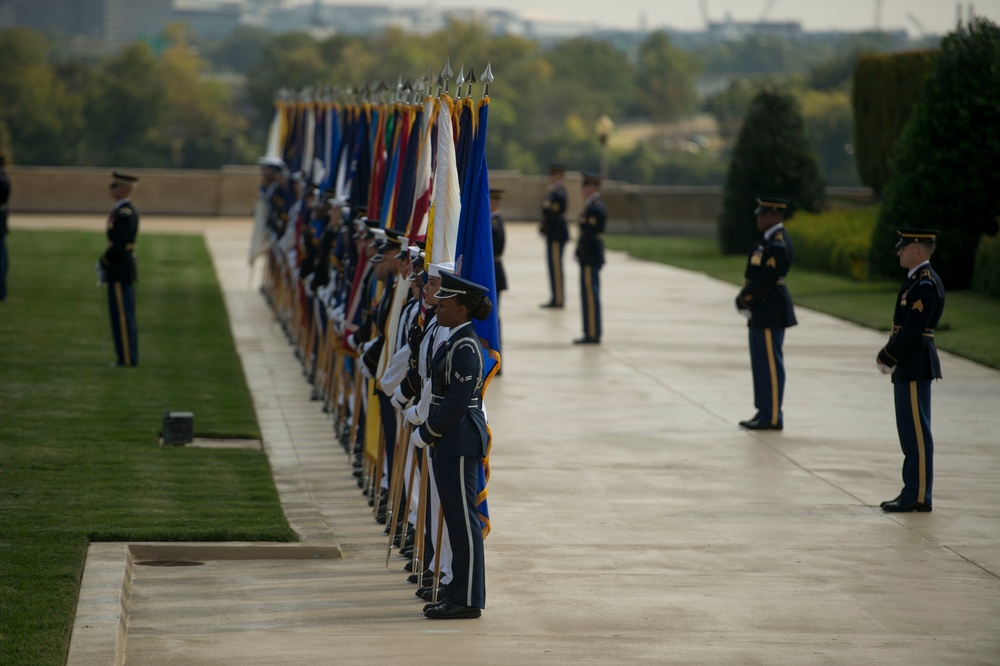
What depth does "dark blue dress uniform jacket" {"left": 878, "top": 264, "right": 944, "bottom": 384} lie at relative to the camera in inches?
388

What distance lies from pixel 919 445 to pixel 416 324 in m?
Result: 3.70

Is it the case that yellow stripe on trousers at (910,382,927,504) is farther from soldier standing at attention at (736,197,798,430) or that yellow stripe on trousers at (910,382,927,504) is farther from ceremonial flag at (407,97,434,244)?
ceremonial flag at (407,97,434,244)

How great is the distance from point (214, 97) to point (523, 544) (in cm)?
14942

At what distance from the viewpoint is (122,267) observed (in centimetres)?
1513

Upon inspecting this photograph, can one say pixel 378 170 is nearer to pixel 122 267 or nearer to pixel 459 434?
pixel 122 267

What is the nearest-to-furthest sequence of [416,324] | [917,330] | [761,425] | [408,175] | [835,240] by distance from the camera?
[416,324] < [917,330] < [408,175] < [761,425] < [835,240]

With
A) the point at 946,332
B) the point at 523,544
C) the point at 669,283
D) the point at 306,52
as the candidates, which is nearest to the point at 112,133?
the point at 306,52

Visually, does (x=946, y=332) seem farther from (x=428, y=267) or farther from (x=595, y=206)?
(x=428, y=267)

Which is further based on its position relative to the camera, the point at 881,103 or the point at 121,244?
the point at 881,103

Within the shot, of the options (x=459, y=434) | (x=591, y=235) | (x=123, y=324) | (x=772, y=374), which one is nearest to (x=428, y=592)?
(x=459, y=434)

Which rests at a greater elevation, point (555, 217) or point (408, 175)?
point (408, 175)

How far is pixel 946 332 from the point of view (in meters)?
18.8

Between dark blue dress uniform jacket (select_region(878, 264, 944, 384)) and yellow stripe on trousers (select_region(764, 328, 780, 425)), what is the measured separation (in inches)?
111

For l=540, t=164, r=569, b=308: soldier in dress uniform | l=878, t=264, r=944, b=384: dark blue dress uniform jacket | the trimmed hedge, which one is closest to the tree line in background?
the trimmed hedge
